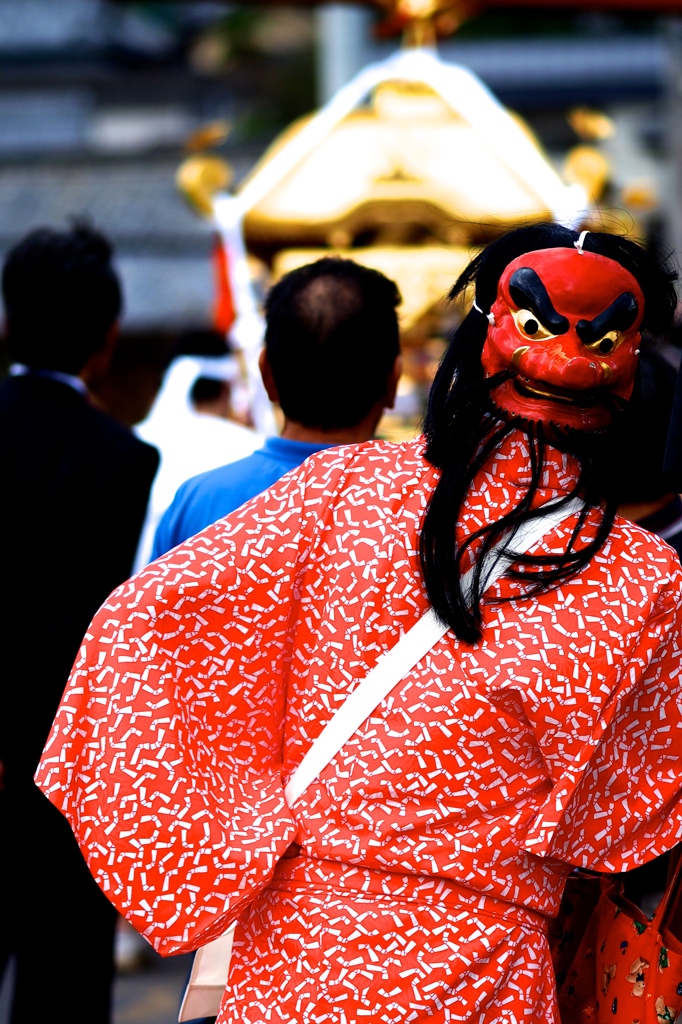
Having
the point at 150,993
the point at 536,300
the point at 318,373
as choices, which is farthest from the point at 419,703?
the point at 150,993

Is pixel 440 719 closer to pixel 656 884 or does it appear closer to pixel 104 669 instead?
pixel 104 669

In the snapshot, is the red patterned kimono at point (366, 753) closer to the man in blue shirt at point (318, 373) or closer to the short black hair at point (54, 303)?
the man in blue shirt at point (318, 373)

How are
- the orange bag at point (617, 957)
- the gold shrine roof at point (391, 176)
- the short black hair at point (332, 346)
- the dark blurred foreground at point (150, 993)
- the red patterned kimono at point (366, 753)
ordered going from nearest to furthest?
the red patterned kimono at point (366, 753), the orange bag at point (617, 957), the short black hair at point (332, 346), the dark blurred foreground at point (150, 993), the gold shrine roof at point (391, 176)

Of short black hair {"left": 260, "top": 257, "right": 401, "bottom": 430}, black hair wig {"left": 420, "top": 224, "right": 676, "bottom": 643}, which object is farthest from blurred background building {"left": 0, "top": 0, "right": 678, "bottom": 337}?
black hair wig {"left": 420, "top": 224, "right": 676, "bottom": 643}

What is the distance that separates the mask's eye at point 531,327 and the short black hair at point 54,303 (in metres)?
1.11

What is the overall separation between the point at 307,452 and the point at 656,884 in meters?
0.83

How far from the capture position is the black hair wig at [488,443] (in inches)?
54.7

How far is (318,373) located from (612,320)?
579 mm

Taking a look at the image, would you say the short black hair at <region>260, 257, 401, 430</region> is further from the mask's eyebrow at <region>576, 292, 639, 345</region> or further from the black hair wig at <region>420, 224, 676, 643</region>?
the mask's eyebrow at <region>576, 292, 639, 345</region>

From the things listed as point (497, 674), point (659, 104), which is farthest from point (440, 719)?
point (659, 104)

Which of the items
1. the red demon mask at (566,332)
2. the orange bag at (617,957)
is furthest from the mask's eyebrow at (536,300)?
the orange bag at (617,957)

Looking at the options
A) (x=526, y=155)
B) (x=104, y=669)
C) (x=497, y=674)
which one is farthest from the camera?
(x=526, y=155)

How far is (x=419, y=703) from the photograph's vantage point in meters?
1.39

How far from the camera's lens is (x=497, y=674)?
Answer: 136 centimetres
